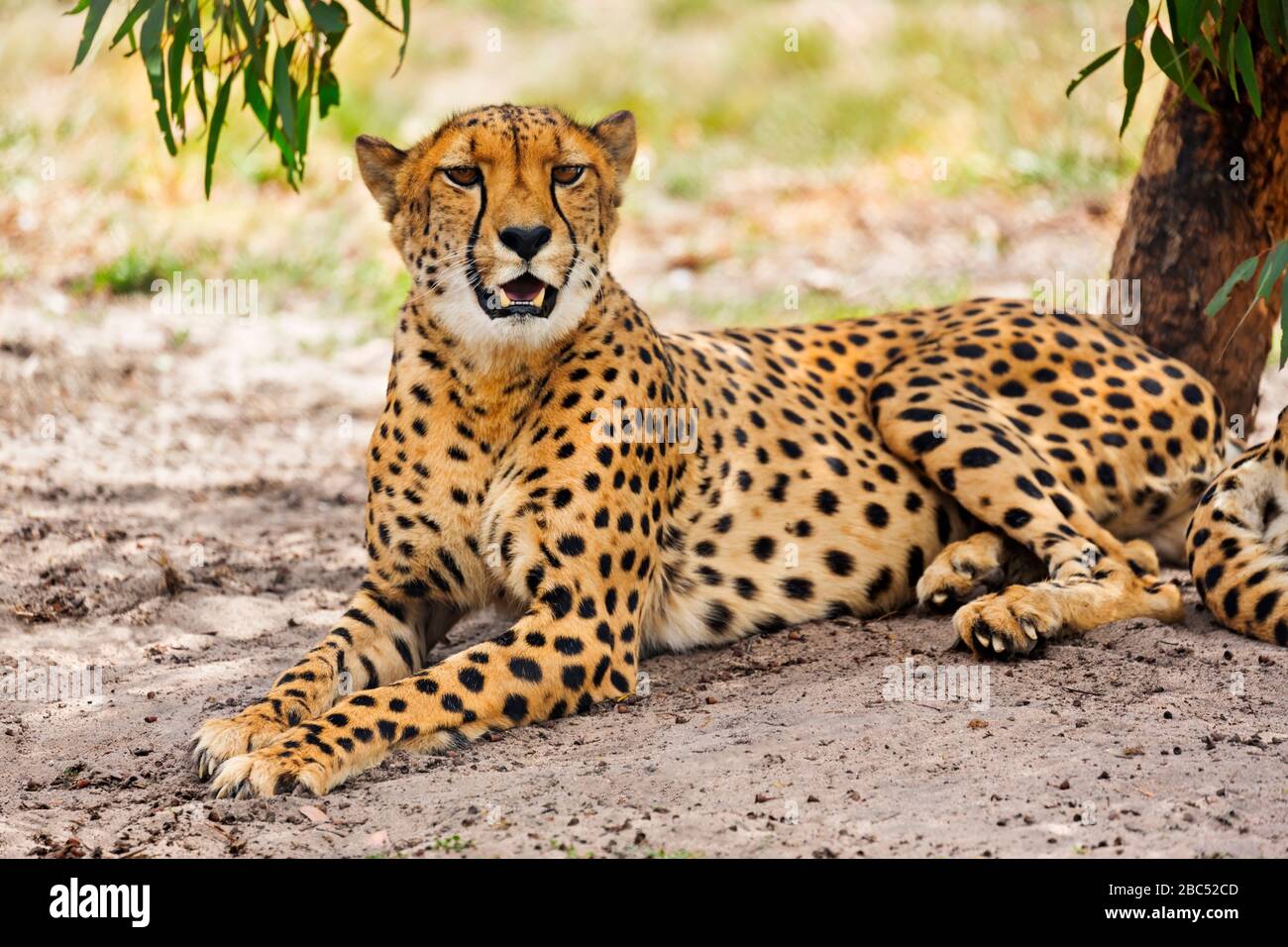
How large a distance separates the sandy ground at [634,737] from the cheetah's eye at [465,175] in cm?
156

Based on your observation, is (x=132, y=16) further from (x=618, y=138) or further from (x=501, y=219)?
(x=618, y=138)

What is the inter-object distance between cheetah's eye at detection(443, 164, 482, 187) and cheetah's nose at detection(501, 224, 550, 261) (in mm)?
276

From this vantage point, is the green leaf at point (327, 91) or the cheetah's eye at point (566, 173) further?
the green leaf at point (327, 91)

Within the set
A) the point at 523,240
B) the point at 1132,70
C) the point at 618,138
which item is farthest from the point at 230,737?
the point at 1132,70

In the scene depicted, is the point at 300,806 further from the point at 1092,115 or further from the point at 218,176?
the point at 1092,115

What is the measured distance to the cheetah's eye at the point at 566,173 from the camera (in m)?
4.76

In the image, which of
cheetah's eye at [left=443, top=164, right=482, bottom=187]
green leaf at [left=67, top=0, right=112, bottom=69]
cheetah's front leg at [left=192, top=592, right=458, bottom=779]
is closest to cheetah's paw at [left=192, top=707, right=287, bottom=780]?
cheetah's front leg at [left=192, top=592, right=458, bottom=779]

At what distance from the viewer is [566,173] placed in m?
4.77

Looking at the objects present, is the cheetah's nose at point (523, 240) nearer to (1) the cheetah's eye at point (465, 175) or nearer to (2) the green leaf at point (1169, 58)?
(1) the cheetah's eye at point (465, 175)

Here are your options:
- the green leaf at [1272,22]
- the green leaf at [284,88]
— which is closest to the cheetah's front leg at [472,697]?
the green leaf at [284,88]

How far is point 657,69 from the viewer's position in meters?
16.2

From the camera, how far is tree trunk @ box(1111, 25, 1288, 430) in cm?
582

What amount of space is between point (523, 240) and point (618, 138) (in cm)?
74

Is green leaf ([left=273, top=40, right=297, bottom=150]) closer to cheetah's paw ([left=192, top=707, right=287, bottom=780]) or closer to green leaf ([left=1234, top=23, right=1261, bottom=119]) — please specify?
cheetah's paw ([left=192, top=707, right=287, bottom=780])
